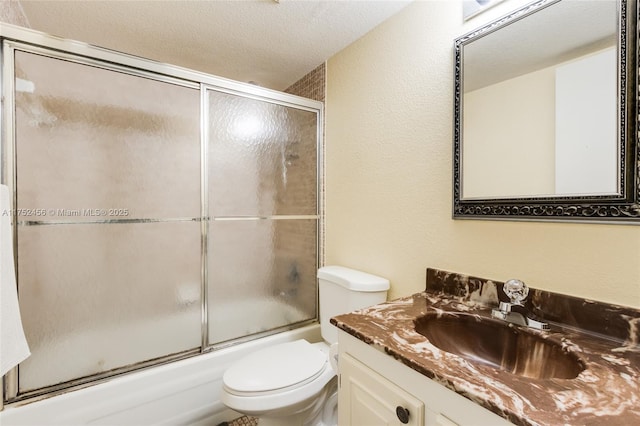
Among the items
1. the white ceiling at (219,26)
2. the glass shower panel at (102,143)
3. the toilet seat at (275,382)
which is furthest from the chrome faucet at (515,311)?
the glass shower panel at (102,143)

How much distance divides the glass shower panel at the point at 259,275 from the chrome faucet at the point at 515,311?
1264mm

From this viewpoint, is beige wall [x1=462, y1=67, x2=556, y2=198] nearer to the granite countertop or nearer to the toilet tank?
the granite countertop

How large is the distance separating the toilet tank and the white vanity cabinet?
1.69 feet

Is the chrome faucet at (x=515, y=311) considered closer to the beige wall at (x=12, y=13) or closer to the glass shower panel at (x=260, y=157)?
the glass shower panel at (x=260, y=157)

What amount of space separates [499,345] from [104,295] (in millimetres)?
1713

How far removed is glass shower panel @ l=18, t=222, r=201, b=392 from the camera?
1.25 m

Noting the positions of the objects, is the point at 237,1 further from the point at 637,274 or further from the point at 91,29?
the point at 637,274

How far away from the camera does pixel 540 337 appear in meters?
0.84

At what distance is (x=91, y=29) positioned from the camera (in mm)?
1607

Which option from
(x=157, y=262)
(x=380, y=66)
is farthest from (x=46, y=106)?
(x=380, y=66)

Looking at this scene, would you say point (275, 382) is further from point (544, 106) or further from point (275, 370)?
point (544, 106)

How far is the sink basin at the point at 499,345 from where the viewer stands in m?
0.80

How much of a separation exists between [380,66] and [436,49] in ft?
1.13

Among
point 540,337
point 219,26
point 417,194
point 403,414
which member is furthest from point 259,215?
point 540,337
